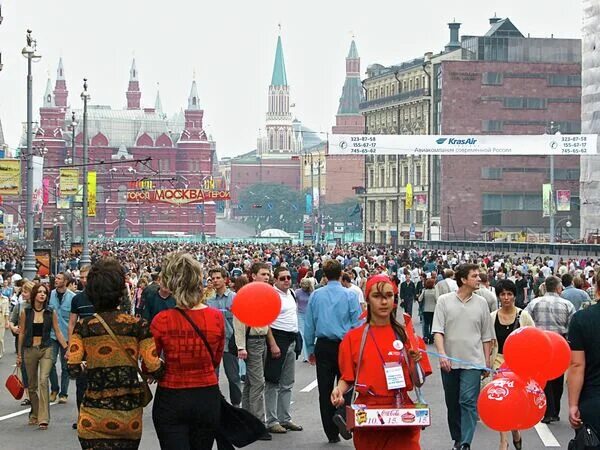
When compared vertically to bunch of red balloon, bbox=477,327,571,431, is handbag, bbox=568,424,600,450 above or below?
below

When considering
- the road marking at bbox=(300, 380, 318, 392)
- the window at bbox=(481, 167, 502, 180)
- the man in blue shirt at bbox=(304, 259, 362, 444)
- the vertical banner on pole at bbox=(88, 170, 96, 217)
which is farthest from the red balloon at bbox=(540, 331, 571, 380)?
the window at bbox=(481, 167, 502, 180)

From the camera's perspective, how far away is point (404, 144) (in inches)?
1870

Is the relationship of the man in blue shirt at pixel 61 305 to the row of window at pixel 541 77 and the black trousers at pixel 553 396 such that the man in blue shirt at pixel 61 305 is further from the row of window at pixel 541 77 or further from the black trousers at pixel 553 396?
the row of window at pixel 541 77

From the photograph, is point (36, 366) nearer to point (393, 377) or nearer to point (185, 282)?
point (185, 282)

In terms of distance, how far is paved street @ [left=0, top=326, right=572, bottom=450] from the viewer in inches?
503

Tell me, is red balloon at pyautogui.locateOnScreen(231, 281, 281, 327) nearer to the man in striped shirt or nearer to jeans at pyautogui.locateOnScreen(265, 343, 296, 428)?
jeans at pyautogui.locateOnScreen(265, 343, 296, 428)

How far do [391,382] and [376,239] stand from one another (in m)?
120

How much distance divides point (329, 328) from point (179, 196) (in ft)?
219

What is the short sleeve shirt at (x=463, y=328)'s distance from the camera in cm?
1178

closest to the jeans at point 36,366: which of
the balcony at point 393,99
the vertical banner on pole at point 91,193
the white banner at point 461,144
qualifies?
the white banner at point 461,144

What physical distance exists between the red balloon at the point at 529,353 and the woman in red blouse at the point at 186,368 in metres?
1.65

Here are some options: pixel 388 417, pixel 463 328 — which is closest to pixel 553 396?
pixel 463 328

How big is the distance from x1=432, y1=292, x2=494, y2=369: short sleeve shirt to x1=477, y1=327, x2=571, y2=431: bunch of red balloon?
347cm

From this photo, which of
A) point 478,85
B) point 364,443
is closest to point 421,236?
point 478,85
